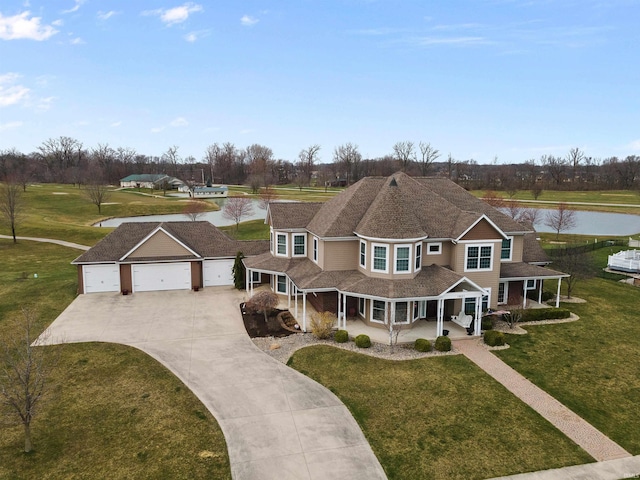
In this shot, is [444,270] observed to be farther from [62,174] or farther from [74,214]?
[62,174]

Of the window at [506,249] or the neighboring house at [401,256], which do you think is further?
the window at [506,249]

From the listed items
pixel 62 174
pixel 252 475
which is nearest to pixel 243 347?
pixel 252 475

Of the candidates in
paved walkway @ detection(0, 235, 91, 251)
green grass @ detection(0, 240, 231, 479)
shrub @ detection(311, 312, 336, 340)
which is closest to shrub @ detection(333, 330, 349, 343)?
shrub @ detection(311, 312, 336, 340)

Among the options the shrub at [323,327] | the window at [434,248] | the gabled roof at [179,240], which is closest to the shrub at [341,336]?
the shrub at [323,327]

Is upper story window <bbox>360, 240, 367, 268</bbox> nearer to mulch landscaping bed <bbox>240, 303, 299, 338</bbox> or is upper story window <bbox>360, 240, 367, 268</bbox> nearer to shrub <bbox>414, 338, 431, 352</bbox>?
mulch landscaping bed <bbox>240, 303, 299, 338</bbox>

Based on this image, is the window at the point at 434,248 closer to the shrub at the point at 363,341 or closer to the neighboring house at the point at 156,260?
the shrub at the point at 363,341

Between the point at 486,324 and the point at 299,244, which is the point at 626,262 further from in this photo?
the point at 299,244

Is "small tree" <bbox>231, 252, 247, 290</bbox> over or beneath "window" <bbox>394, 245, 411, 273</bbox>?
beneath
